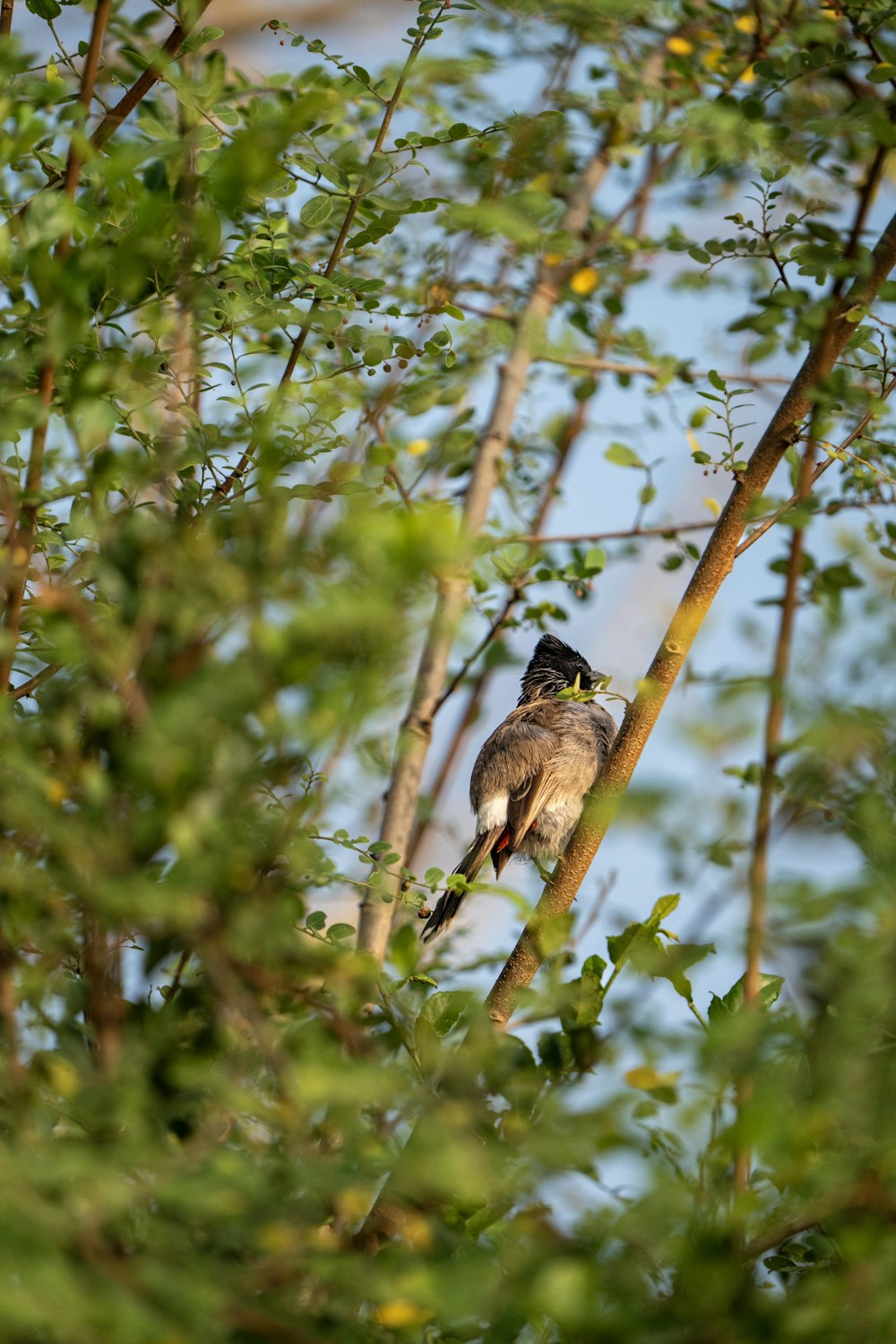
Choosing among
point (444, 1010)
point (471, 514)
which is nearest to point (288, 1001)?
point (444, 1010)

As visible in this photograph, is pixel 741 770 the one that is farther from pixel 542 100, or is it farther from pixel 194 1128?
pixel 542 100

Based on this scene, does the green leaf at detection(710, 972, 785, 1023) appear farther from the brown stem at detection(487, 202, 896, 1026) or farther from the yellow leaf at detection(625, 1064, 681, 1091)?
the brown stem at detection(487, 202, 896, 1026)

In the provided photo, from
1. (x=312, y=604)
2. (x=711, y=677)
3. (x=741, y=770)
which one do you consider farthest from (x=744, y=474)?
(x=312, y=604)

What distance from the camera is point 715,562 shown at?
246 cm

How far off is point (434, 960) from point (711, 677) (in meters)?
1.16

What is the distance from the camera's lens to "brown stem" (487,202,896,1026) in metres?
2.45

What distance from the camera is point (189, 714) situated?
114 cm

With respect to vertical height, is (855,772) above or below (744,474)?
below

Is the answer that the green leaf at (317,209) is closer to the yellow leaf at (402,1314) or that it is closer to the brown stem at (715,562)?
the brown stem at (715,562)

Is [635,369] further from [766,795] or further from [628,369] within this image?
[766,795]

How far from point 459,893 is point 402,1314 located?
92.1 inches

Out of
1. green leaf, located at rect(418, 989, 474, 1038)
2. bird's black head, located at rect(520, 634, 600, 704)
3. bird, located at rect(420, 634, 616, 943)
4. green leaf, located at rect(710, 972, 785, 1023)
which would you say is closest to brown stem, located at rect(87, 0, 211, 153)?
green leaf, located at rect(418, 989, 474, 1038)

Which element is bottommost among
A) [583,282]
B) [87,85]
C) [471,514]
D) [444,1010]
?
[444,1010]

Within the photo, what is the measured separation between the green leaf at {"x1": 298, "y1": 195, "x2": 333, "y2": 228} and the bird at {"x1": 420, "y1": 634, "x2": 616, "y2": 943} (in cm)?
221
